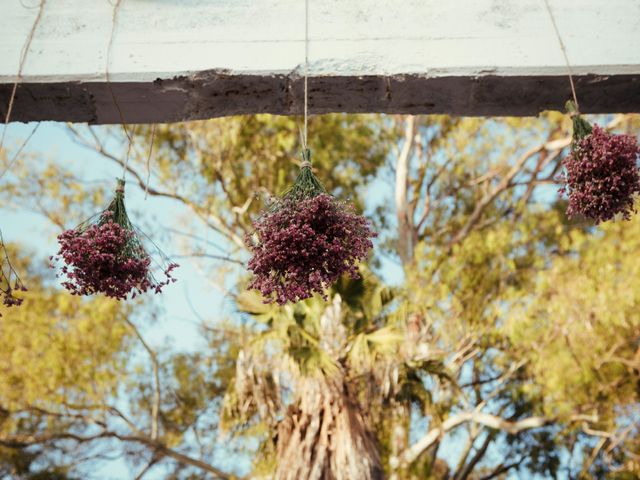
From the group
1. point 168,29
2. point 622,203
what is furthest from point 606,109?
point 168,29

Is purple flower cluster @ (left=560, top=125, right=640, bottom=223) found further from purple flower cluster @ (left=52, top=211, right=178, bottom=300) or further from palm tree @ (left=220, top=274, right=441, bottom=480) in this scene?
palm tree @ (left=220, top=274, right=441, bottom=480)

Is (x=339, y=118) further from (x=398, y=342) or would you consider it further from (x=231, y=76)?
(x=231, y=76)

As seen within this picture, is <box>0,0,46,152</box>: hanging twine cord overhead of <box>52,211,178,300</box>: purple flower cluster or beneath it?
overhead

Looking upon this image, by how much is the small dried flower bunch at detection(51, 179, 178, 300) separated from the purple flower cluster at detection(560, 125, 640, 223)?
141 cm

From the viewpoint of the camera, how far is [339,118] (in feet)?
36.8

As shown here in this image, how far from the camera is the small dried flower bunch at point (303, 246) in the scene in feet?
6.70

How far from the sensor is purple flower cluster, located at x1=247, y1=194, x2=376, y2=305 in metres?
2.04

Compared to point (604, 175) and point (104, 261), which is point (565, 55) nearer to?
point (604, 175)

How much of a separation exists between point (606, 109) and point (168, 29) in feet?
5.67

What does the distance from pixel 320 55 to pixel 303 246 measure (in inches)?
31.6

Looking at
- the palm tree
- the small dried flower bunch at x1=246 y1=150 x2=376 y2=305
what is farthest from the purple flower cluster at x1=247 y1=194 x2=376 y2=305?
the palm tree

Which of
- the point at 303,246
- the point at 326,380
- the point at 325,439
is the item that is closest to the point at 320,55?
the point at 303,246

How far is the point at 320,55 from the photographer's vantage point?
245cm

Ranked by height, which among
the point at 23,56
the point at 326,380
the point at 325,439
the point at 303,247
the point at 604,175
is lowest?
the point at 303,247
